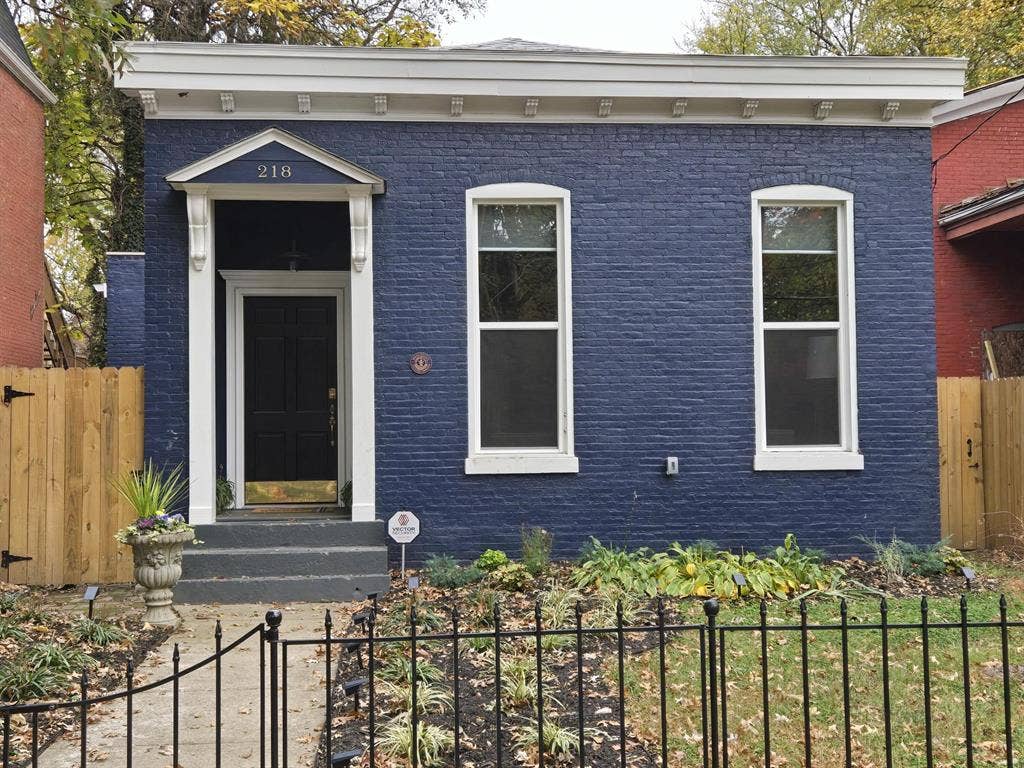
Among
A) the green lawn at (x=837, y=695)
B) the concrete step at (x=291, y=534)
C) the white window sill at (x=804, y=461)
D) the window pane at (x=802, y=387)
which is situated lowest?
the green lawn at (x=837, y=695)

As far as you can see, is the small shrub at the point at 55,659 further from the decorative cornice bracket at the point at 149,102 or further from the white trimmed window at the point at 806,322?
A: the white trimmed window at the point at 806,322

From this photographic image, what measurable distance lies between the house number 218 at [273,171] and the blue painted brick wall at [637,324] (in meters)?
0.56

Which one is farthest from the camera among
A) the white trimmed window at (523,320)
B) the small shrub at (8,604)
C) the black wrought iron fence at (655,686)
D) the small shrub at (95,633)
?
the white trimmed window at (523,320)

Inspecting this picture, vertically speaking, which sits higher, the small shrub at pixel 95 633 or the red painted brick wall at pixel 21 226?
the red painted brick wall at pixel 21 226

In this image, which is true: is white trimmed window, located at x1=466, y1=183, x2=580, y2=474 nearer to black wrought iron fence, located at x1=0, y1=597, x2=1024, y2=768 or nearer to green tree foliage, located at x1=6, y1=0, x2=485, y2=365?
black wrought iron fence, located at x1=0, y1=597, x2=1024, y2=768

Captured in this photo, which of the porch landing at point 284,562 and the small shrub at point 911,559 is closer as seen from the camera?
the porch landing at point 284,562

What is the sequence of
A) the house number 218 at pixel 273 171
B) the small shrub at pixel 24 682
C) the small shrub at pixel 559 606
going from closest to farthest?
the small shrub at pixel 24 682
the small shrub at pixel 559 606
the house number 218 at pixel 273 171

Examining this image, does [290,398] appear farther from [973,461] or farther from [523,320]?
[973,461]

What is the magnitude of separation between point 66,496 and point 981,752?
7850mm

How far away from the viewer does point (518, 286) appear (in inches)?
337

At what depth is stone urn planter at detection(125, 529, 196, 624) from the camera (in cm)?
676

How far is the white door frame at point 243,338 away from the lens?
9.09m

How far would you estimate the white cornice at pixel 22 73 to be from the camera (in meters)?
11.2

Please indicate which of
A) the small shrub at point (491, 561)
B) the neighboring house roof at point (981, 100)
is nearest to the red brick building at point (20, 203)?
the small shrub at point (491, 561)
